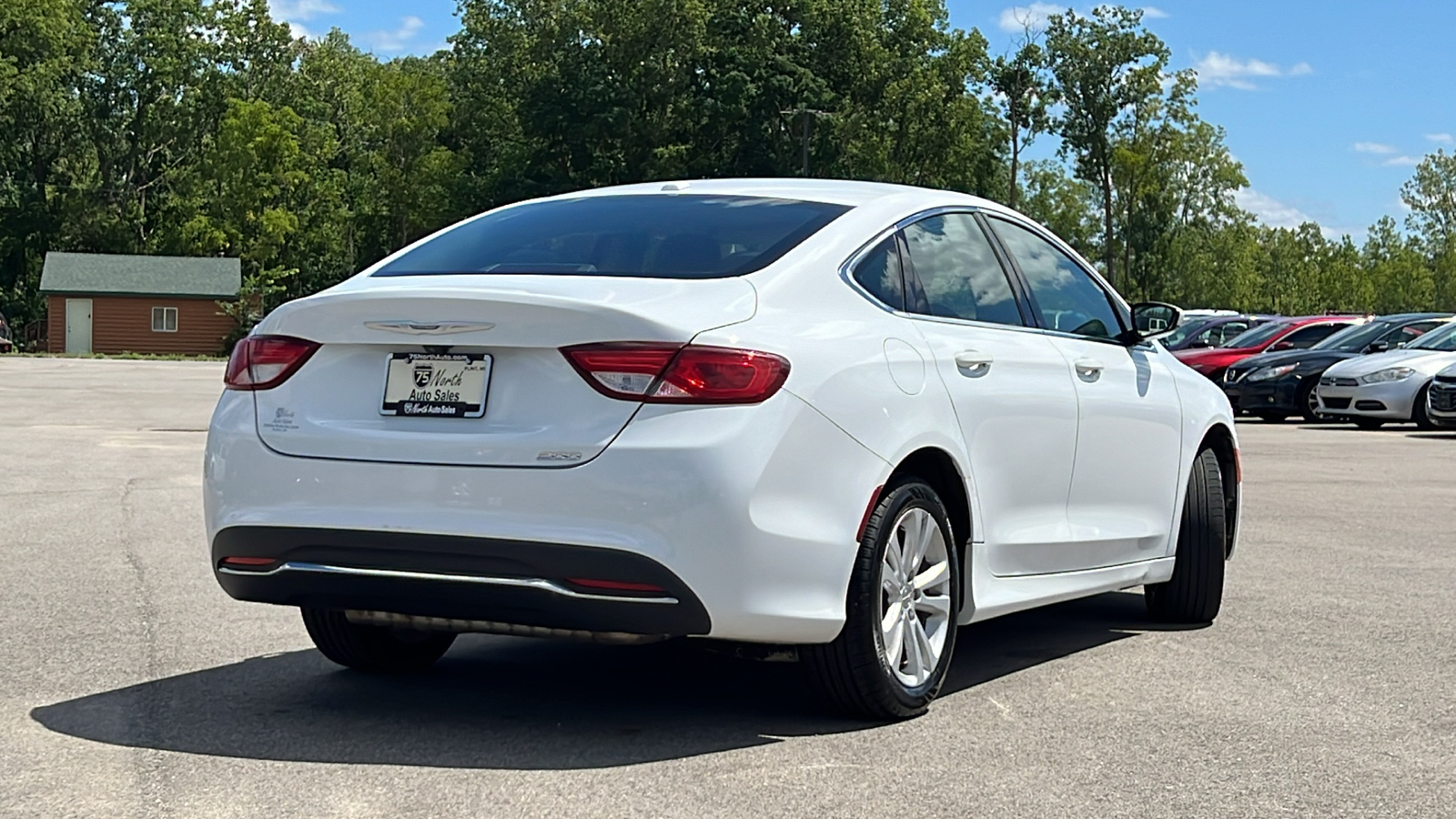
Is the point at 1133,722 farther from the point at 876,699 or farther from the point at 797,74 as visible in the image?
the point at 797,74

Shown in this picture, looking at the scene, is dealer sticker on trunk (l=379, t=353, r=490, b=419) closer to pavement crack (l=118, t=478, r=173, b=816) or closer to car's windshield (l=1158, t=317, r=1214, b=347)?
pavement crack (l=118, t=478, r=173, b=816)

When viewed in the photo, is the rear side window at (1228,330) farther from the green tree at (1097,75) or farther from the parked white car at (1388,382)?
the green tree at (1097,75)

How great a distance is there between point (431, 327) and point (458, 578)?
673 mm

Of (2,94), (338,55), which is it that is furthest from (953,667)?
(338,55)

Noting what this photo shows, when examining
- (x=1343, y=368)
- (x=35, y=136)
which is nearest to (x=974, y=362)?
(x=1343, y=368)

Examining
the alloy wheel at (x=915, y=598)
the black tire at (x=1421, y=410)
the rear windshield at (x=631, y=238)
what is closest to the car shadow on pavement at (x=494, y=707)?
the alloy wheel at (x=915, y=598)

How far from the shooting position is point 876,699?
524cm

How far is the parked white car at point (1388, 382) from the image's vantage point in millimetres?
23094

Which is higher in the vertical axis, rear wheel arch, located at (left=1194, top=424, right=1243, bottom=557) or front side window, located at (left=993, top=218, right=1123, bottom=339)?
front side window, located at (left=993, top=218, right=1123, bottom=339)

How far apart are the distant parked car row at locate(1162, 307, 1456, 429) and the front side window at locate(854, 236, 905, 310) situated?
18.0 m

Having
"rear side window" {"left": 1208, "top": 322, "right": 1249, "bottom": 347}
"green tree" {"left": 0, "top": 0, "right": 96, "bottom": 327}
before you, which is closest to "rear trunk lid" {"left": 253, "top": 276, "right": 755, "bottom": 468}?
"rear side window" {"left": 1208, "top": 322, "right": 1249, "bottom": 347}

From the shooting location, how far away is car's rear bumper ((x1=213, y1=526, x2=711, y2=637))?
4.72 m

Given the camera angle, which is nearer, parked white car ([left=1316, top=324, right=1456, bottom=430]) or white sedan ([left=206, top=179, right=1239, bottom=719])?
white sedan ([left=206, top=179, right=1239, bottom=719])

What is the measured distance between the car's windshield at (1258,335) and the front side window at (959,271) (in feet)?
82.8
